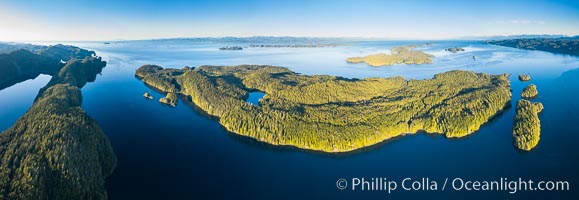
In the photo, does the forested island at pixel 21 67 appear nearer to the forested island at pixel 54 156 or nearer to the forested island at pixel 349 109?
the forested island at pixel 349 109

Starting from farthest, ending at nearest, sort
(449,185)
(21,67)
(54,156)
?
1. (21,67)
2. (449,185)
3. (54,156)

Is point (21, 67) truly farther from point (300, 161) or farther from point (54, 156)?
point (300, 161)

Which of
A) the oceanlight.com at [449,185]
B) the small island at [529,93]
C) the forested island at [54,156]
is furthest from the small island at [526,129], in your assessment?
the forested island at [54,156]

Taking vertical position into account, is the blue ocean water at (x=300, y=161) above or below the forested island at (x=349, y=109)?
below

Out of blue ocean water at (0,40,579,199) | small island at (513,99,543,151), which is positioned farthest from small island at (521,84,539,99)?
small island at (513,99,543,151)

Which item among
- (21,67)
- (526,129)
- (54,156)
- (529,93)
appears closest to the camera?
(54,156)

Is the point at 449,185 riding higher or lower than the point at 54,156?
lower

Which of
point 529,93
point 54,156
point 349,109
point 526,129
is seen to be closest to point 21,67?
point 54,156
